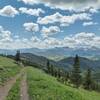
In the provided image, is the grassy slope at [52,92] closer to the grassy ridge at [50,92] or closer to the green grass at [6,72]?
the grassy ridge at [50,92]

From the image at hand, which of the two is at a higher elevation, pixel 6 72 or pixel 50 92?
pixel 50 92

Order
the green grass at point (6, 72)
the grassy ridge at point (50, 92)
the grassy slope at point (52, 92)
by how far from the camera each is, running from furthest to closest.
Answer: the green grass at point (6, 72), the grassy slope at point (52, 92), the grassy ridge at point (50, 92)

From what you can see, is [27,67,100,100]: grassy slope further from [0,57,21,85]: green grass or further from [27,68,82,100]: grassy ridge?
[0,57,21,85]: green grass

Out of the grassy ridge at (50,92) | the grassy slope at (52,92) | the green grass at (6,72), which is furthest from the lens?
the green grass at (6,72)

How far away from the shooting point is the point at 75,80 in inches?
5374

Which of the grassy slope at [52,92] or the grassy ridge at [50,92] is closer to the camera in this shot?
the grassy ridge at [50,92]

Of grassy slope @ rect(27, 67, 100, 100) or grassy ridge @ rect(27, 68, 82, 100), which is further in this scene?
grassy slope @ rect(27, 67, 100, 100)

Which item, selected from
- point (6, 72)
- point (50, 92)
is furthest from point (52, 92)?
point (6, 72)

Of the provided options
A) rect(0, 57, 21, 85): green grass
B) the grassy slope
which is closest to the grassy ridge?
the grassy slope

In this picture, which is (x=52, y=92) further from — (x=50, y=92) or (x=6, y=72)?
(x=6, y=72)

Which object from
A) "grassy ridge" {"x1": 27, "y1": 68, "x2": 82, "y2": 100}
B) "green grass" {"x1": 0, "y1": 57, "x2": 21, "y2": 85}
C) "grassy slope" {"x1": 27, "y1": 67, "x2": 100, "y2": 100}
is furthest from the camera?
"green grass" {"x1": 0, "y1": 57, "x2": 21, "y2": 85}

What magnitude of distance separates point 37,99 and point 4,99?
3342 millimetres

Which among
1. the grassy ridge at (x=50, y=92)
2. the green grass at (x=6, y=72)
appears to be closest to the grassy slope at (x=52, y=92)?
the grassy ridge at (x=50, y=92)

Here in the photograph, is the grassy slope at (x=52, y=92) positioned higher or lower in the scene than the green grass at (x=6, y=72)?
higher
